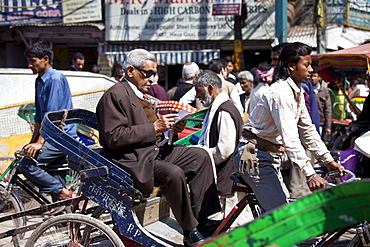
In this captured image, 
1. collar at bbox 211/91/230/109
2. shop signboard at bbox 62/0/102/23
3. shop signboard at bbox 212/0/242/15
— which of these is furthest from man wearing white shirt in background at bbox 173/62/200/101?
shop signboard at bbox 62/0/102/23

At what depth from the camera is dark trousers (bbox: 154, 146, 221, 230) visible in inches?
146

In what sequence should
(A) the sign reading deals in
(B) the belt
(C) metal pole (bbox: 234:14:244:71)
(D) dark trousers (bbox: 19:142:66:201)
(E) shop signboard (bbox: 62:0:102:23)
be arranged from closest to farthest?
(B) the belt
(D) dark trousers (bbox: 19:142:66:201)
(C) metal pole (bbox: 234:14:244:71)
(A) the sign reading deals in
(E) shop signboard (bbox: 62:0:102:23)

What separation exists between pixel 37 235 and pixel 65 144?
73 cm

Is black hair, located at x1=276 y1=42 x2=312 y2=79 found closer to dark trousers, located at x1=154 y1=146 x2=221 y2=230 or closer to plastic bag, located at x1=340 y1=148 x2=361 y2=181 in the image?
dark trousers, located at x1=154 y1=146 x2=221 y2=230

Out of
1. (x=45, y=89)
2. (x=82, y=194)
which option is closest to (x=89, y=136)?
(x=45, y=89)

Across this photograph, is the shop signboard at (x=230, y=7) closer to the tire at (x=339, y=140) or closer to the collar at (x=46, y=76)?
the tire at (x=339, y=140)

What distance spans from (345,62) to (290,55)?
331 cm

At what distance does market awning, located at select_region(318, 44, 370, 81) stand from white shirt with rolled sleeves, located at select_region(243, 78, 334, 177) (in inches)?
102

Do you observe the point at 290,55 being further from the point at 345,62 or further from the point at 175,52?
the point at 175,52

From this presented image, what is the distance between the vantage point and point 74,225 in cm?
380

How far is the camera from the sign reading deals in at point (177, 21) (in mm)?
15867

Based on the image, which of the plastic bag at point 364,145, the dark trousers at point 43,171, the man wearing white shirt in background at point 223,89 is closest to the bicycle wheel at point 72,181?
the dark trousers at point 43,171

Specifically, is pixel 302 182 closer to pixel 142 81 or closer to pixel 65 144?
pixel 142 81

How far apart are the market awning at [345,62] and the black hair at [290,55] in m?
2.73
